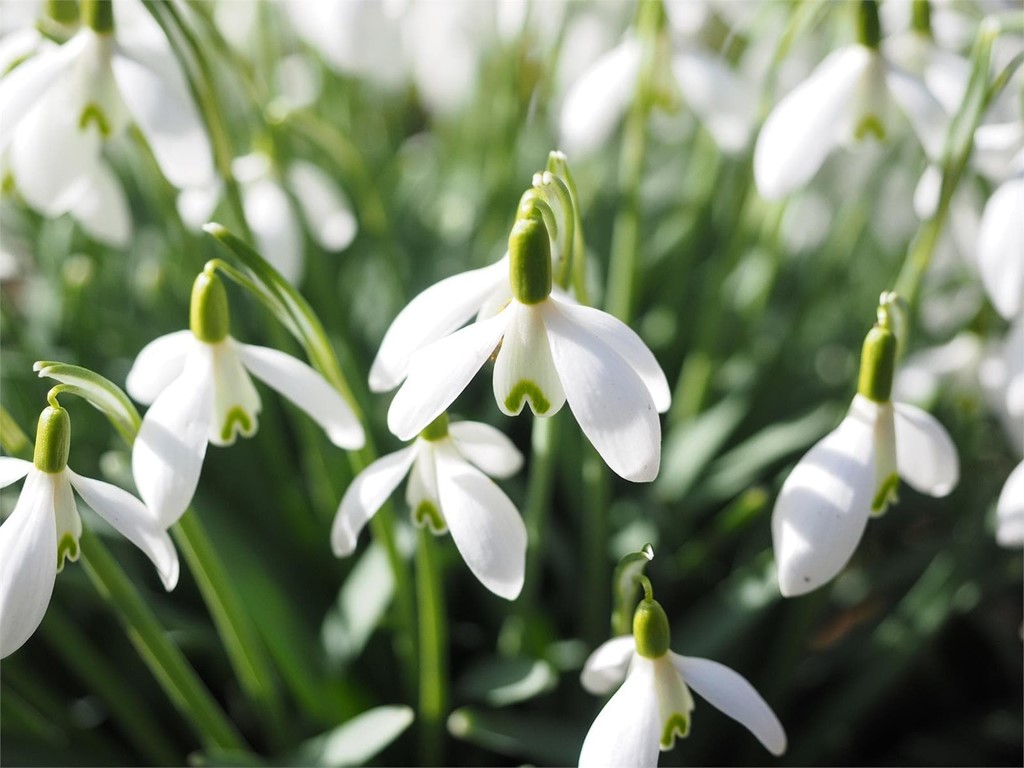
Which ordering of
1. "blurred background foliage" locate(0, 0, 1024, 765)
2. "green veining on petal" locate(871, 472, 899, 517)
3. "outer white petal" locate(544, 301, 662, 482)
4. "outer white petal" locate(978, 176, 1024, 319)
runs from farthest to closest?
"blurred background foliage" locate(0, 0, 1024, 765), "outer white petal" locate(978, 176, 1024, 319), "green veining on petal" locate(871, 472, 899, 517), "outer white petal" locate(544, 301, 662, 482)

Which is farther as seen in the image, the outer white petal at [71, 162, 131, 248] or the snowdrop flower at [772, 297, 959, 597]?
the outer white petal at [71, 162, 131, 248]

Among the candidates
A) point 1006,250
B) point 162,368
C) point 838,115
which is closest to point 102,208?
point 162,368

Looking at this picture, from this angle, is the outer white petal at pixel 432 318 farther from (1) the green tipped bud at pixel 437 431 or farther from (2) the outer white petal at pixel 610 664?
(2) the outer white petal at pixel 610 664

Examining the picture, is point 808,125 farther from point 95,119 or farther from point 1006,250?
point 95,119

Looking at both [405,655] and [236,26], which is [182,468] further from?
[236,26]

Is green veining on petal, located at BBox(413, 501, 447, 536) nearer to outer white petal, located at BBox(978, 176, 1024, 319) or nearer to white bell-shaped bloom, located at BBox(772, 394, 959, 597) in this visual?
white bell-shaped bloom, located at BBox(772, 394, 959, 597)

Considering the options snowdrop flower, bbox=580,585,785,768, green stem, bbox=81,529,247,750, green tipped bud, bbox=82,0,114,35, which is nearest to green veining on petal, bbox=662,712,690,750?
snowdrop flower, bbox=580,585,785,768
